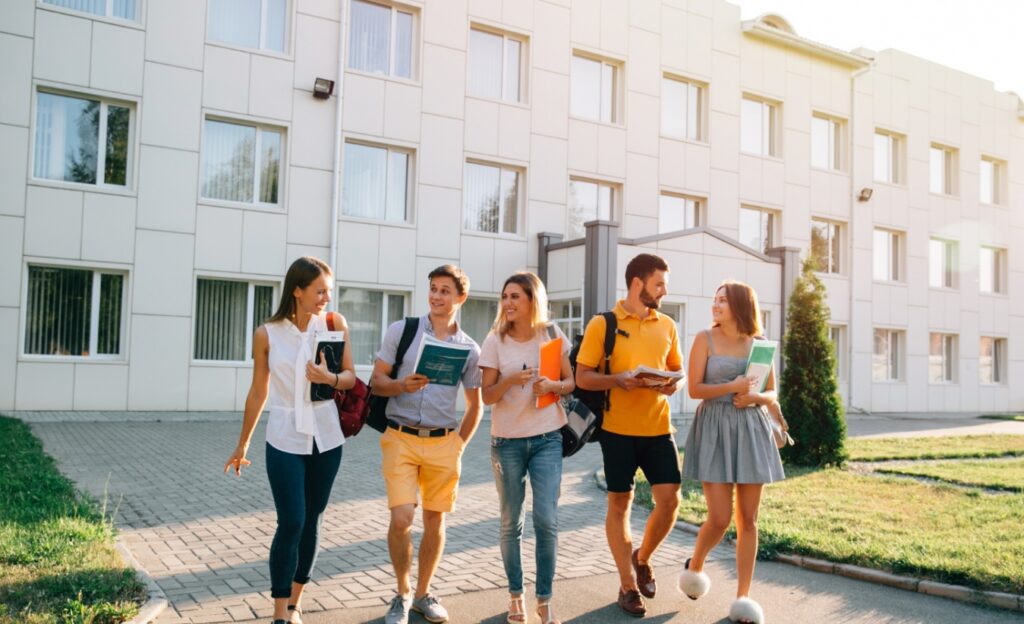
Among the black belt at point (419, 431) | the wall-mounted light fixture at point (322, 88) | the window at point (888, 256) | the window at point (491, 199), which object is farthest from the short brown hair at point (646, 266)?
the window at point (888, 256)

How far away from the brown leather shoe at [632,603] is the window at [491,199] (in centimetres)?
1458

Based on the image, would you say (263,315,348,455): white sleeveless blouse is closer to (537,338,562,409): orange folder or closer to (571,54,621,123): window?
(537,338,562,409): orange folder

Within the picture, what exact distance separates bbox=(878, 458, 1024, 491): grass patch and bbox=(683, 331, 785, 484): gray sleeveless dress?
6042 millimetres

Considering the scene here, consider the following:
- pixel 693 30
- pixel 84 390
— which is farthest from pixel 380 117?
pixel 693 30

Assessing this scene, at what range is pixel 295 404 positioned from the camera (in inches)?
171

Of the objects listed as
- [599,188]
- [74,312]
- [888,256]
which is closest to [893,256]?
[888,256]

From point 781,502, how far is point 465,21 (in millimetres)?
14122

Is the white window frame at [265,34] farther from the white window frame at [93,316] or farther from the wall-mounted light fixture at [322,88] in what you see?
the white window frame at [93,316]

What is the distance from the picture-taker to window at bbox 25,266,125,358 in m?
14.9

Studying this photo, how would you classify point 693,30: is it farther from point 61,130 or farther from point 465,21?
point 61,130

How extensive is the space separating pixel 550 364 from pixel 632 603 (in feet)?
4.85

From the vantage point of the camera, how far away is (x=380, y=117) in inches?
701

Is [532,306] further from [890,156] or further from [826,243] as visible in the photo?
[890,156]

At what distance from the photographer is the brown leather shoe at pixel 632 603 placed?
4805 mm
